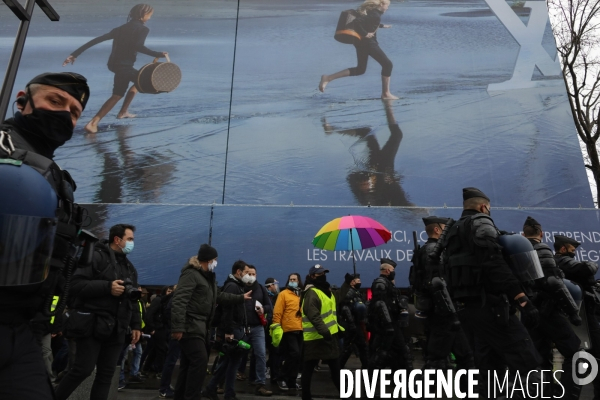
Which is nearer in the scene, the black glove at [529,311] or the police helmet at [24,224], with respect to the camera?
the police helmet at [24,224]

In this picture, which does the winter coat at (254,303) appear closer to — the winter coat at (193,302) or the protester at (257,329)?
the protester at (257,329)

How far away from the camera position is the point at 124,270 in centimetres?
503

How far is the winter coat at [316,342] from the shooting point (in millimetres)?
6453

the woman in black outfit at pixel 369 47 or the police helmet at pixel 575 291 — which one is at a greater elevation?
the woman in black outfit at pixel 369 47

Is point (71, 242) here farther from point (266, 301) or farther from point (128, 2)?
point (128, 2)

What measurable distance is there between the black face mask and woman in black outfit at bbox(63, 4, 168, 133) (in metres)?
13.2

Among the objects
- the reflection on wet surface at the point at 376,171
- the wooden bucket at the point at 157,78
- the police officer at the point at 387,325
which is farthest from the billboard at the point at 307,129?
the police officer at the point at 387,325

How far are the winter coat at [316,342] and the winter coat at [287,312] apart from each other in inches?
55.3

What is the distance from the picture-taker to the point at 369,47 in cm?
1553

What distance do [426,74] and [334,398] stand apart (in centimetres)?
1033

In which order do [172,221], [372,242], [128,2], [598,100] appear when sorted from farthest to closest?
[598,100]
[128,2]
[172,221]
[372,242]

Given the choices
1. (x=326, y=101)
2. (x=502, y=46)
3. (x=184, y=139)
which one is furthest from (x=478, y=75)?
(x=184, y=139)

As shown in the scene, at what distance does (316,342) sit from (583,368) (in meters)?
2.68

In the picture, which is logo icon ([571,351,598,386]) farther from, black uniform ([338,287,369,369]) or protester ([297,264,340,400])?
black uniform ([338,287,369,369])
